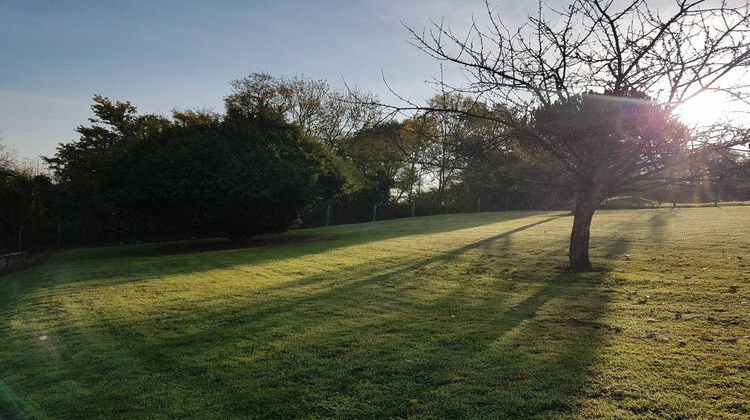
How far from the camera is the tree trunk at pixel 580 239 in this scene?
876 cm

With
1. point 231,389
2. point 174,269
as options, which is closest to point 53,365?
point 231,389

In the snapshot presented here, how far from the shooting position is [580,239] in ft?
29.3

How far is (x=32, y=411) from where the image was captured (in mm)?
3520

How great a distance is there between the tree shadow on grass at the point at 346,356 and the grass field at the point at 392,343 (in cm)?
2

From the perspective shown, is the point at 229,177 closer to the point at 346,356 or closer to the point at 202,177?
the point at 202,177

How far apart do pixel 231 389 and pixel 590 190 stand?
22.7ft

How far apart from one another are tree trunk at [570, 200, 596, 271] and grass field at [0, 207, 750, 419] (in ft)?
1.71

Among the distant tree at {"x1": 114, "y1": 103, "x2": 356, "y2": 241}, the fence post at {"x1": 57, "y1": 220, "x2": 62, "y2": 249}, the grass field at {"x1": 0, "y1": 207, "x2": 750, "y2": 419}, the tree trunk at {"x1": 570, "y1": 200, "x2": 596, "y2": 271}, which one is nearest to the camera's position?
the grass field at {"x1": 0, "y1": 207, "x2": 750, "y2": 419}

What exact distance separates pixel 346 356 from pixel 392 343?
561 mm

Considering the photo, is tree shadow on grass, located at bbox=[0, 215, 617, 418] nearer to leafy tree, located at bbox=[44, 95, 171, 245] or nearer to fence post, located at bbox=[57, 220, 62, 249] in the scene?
leafy tree, located at bbox=[44, 95, 171, 245]

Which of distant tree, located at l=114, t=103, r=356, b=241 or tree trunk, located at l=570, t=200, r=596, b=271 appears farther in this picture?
distant tree, located at l=114, t=103, r=356, b=241

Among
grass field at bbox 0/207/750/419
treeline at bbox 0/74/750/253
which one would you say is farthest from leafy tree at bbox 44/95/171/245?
grass field at bbox 0/207/750/419

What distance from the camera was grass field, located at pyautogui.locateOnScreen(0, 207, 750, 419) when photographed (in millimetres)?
3434

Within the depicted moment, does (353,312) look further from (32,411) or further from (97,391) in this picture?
(32,411)
